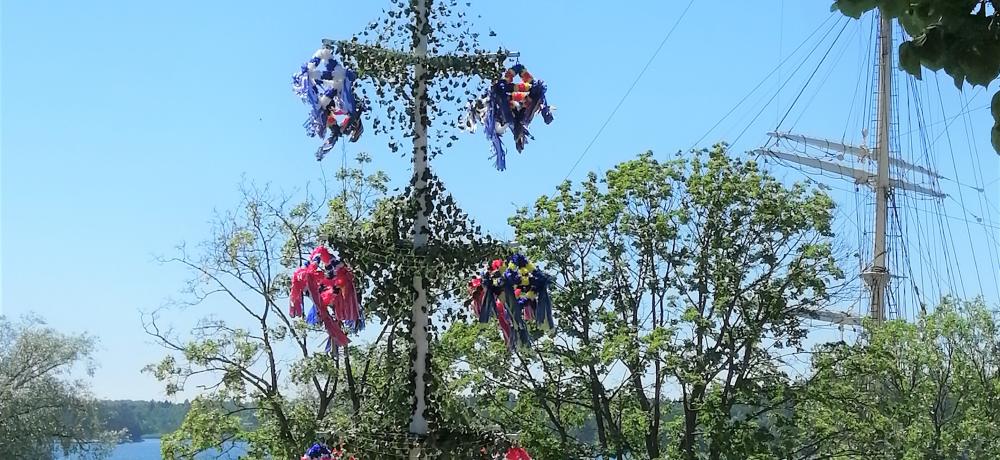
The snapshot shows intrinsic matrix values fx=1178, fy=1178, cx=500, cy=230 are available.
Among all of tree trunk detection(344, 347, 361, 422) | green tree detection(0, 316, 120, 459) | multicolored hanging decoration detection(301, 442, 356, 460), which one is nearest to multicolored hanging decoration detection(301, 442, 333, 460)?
multicolored hanging decoration detection(301, 442, 356, 460)

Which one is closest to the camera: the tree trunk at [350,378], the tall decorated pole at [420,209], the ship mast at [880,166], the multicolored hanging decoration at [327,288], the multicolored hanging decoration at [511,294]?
the multicolored hanging decoration at [327,288]

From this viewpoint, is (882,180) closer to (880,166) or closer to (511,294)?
(880,166)

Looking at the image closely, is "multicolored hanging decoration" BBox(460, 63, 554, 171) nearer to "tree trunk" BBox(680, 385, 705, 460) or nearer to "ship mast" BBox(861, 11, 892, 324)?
"tree trunk" BBox(680, 385, 705, 460)

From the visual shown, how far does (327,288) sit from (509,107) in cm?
184

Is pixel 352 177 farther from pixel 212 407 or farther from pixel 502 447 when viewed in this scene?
pixel 502 447

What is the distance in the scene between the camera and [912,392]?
19.0m

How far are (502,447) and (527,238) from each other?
25.6ft

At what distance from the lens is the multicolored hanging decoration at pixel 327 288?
26.4 ft

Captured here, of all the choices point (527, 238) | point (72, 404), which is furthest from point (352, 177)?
point (72, 404)

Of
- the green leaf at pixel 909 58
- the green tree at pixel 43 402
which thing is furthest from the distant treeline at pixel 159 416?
the green leaf at pixel 909 58

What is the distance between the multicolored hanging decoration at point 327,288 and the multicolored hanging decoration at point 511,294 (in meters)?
0.89

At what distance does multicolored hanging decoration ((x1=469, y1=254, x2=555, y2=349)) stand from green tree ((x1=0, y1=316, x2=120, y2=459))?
18.2m

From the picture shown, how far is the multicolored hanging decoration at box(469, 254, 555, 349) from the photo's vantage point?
27.6 ft

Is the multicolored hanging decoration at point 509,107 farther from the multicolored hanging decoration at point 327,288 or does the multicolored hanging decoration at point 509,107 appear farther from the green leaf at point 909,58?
the green leaf at point 909,58
